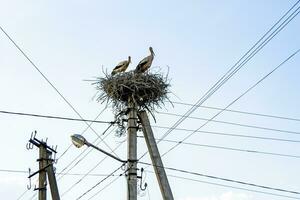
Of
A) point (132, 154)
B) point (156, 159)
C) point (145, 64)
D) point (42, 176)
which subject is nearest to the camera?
point (156, 159)

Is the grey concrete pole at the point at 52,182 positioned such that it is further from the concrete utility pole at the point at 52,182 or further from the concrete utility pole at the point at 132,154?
the concrete utility pole at the point at 132,154

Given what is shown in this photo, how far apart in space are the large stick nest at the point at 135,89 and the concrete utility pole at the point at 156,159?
0.62 meters

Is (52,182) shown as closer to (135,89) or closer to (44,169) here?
(44,169)

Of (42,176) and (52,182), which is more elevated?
(42,176)

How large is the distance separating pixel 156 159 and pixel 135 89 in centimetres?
189

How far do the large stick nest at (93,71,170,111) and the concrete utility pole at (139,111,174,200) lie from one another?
621 mm

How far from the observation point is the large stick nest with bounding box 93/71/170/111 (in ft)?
41.1

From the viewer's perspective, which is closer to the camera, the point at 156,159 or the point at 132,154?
the point at 156,159

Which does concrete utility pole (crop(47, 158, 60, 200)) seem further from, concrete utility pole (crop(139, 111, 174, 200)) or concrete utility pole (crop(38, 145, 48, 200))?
concrete utility pole (crop(139, 111, 174, 200))

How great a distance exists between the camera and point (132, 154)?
37.2 feet

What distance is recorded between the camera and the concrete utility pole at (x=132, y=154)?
35.9 ft

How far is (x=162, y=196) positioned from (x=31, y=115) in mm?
3578

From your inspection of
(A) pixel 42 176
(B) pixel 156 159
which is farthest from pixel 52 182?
(B) pixel 156 159

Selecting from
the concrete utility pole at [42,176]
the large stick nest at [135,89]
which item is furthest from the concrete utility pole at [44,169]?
the large stick nest at [135,89]
